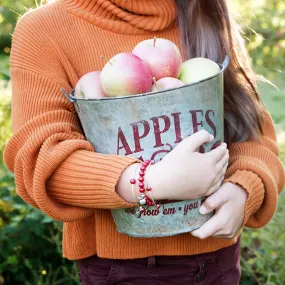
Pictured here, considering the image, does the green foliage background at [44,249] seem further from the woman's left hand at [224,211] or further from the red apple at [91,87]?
the red apple at [91,87]

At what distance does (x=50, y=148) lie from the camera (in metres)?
1.54

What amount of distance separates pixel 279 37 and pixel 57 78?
6.01 metres

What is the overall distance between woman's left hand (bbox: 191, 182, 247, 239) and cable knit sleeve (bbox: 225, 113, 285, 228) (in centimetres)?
3

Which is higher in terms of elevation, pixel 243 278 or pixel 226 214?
pixel 226 214

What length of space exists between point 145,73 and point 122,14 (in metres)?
0.36

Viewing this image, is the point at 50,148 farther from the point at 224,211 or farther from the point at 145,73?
the point at 224,211

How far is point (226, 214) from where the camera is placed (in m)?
1.61

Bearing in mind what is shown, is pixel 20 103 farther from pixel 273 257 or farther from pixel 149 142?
pixel 273 257

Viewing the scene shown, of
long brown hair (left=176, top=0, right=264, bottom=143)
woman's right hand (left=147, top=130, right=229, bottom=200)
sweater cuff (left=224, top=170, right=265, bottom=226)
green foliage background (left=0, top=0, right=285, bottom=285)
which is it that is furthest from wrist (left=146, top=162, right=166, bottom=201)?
green foliage background (left=0, top=0, right=285, bottom=285)

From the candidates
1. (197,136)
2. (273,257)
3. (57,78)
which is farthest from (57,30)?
(273,257)

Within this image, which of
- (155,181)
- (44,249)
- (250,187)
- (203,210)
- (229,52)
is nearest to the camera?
(155,181)

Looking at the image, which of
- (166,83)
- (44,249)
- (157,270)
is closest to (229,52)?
(166,83)

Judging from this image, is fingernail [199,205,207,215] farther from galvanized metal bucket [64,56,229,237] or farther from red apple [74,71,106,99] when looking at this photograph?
red apple [74,71,106,99]

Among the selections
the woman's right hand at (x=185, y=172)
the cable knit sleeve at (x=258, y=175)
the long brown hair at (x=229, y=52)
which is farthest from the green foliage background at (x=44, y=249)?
the woman's right hand at (x=185, y=172)
